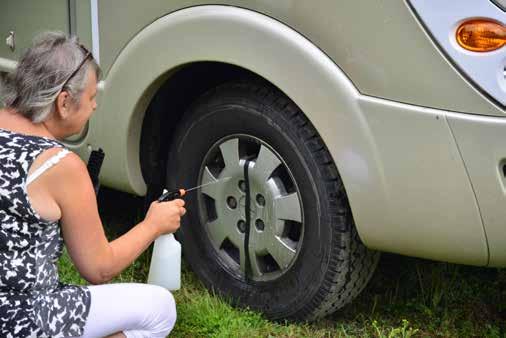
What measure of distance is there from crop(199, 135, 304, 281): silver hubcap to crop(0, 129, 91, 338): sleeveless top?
76cm

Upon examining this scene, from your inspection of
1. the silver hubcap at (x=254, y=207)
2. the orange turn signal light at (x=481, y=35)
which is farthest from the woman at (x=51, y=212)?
the orange turn signal light at (x=481, y=35)

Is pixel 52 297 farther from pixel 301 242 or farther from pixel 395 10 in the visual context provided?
pixel 395 10

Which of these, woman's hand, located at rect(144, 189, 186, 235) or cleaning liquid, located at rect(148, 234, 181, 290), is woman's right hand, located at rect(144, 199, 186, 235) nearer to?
woman's hand, located at rect(144, 189, 186, 235)

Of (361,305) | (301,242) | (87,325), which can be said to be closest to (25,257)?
(87,325)

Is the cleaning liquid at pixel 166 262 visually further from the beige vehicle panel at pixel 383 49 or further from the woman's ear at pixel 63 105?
the beige vehicle panel at pixel 383 49

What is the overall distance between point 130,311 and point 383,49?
3.46 ft

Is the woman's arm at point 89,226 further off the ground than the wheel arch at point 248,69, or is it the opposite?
the wheel arch at point 248,69

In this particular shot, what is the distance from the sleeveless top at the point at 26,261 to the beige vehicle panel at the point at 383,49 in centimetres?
83

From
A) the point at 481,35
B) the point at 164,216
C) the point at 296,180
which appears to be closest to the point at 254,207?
the point at 296,180

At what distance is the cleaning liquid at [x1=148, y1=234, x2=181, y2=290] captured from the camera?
2588 mm

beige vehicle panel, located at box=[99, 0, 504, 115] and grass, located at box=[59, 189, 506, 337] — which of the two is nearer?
beige vehicle panel, located at box=[99, 0, 504, 115]

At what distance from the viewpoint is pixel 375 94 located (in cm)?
231

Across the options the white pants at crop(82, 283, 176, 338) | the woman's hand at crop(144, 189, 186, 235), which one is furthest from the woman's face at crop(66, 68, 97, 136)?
the white pants at crop(82, 283, 176, 338)

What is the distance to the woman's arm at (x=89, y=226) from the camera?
206 centimetres
